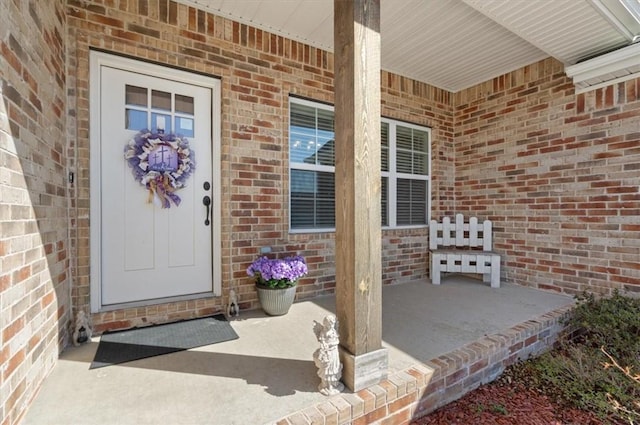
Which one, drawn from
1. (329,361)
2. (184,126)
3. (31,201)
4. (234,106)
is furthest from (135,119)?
(329,361)

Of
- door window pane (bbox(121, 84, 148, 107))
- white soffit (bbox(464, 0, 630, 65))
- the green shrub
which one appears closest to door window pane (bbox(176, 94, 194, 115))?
door window pane (bbox(121, 84, 148, 107))

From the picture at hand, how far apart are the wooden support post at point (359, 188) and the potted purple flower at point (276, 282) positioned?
1.05m

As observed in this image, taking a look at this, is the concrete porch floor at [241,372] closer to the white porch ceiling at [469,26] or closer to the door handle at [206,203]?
the door handle at [206,203]

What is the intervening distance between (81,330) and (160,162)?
139 centimetres

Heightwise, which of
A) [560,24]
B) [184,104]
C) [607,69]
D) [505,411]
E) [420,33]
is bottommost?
[505,411]

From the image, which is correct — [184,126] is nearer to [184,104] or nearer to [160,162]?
[184,104]

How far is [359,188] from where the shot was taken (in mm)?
1657

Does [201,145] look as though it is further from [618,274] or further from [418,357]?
[618,274]

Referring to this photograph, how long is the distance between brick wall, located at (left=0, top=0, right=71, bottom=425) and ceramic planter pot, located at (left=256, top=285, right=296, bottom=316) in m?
1.42

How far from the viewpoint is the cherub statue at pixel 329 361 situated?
5.33 ft

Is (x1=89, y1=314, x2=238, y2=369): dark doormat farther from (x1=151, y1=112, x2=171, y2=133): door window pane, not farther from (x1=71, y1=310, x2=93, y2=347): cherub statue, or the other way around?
(x1=151, y1=112, x2=171, y2=133): door window pane

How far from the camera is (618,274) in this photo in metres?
3.14

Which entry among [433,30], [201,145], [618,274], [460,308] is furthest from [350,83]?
[618,274]

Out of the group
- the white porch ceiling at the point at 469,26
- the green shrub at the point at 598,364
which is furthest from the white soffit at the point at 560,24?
the green shrub at the point at 598,364
